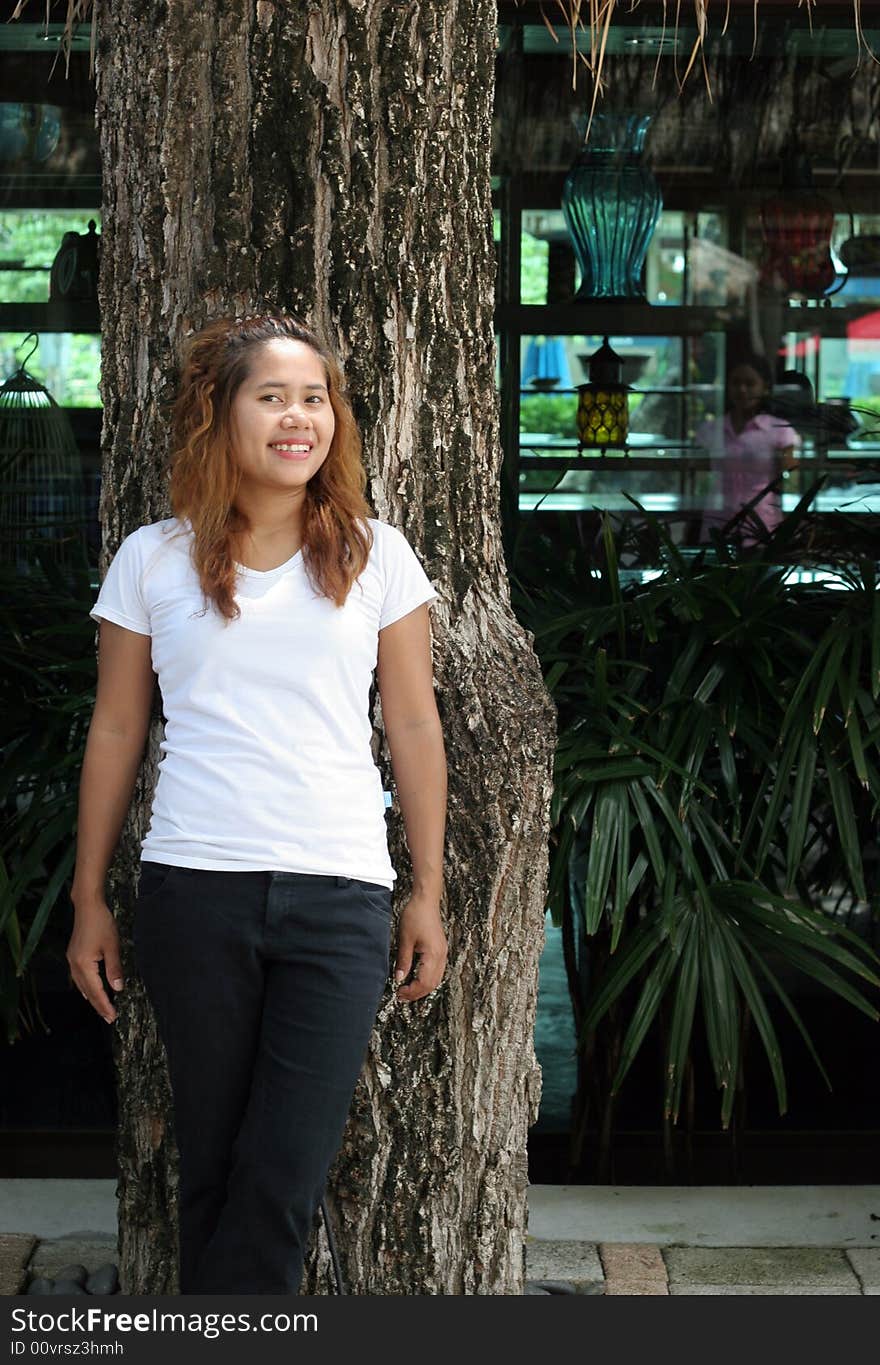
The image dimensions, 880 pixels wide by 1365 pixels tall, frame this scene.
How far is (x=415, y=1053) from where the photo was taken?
2.39 m

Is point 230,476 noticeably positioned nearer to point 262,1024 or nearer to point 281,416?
point 281,416

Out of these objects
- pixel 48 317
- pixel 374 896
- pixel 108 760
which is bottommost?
pixel 374 896

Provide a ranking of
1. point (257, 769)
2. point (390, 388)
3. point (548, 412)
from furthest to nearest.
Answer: point (548, 412) < point (390, 388) < point (257, 769)

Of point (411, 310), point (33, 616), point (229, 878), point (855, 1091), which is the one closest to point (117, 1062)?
point (229, 878)

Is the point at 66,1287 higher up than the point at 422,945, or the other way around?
the point at 422,945

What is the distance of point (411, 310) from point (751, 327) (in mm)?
3448

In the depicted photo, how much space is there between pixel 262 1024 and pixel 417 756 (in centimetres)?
40

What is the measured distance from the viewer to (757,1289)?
313cm

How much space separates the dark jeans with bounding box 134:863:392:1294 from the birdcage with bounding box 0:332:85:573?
3170 mm

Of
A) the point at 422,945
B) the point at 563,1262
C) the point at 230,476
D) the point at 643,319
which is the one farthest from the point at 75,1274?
the point at 643,319

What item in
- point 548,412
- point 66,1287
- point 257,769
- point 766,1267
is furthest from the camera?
point 548,412

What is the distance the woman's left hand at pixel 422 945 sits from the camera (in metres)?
2.20

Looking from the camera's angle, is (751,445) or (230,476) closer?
(230,476)

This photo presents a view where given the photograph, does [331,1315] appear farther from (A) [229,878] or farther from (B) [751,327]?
(B) [751,327]
